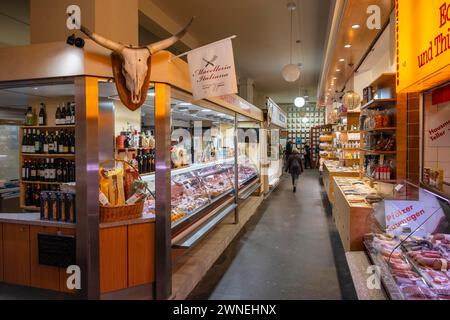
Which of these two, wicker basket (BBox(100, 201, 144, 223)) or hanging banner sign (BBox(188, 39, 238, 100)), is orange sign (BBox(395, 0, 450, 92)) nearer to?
hanging banner sign (BBox(188, 39, 238, 100))

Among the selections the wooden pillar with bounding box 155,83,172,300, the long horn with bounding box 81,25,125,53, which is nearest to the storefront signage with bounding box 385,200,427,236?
the wooden pillar with bounding box 155,83,172,300

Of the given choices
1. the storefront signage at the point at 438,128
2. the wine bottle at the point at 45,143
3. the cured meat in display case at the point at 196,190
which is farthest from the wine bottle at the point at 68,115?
the storefront signage at the point at 438,128

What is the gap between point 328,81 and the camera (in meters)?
10.8

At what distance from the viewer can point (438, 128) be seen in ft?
13.3

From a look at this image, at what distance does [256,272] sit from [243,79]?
10.5 meters

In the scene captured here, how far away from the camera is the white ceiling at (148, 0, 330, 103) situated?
21.7 feet

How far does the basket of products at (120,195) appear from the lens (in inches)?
125

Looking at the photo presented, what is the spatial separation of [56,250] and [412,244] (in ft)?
10.7

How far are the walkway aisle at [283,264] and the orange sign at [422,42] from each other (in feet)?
7.68

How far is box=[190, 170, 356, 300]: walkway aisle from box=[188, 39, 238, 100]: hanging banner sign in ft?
A: 7.17

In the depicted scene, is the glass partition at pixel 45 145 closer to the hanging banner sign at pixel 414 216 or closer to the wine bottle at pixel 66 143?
the wine bottle at pixel 66 143

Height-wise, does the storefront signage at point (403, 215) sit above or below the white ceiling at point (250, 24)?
below
